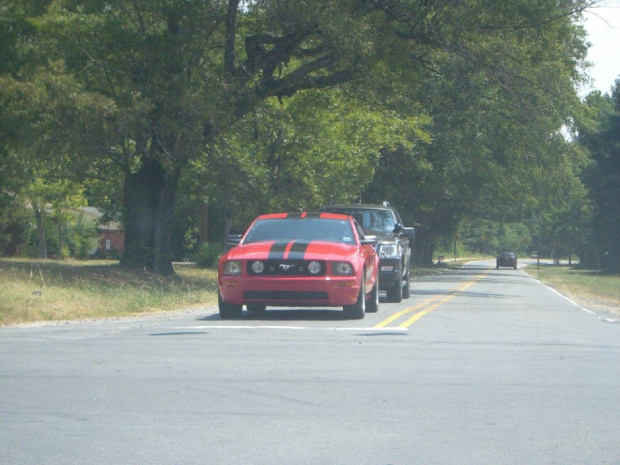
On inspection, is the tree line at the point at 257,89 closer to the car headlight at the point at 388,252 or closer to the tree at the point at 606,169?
the car headlight at the point at 388,252

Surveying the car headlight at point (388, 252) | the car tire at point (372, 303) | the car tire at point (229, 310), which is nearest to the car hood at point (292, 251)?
the car tire at point (229, 310)

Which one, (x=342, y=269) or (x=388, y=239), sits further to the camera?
(x=388, y=239)

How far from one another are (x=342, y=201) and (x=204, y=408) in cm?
2594

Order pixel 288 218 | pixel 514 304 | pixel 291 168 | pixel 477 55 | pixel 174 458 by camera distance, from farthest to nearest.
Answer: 1. pixel 291 168
2. pixel 477 55
3. pixel 514 304
4. pixel 288 218
5. pixel 174 458

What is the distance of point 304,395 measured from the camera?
7285 millimetres

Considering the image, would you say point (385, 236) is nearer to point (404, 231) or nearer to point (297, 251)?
point (404, 231)

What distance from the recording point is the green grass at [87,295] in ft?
43.9

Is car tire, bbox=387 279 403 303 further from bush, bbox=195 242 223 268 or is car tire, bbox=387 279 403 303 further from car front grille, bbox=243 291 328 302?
bush, bbox=195 242 223 268

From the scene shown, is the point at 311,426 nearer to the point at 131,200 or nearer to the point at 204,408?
the point at 204,408

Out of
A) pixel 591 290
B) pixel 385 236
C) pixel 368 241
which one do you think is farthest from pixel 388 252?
pixel 591 290

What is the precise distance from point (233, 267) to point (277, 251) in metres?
0.70

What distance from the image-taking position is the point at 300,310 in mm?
15195

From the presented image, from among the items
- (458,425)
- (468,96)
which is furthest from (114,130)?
(458,425)

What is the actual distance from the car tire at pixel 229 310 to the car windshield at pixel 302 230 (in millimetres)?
1115
